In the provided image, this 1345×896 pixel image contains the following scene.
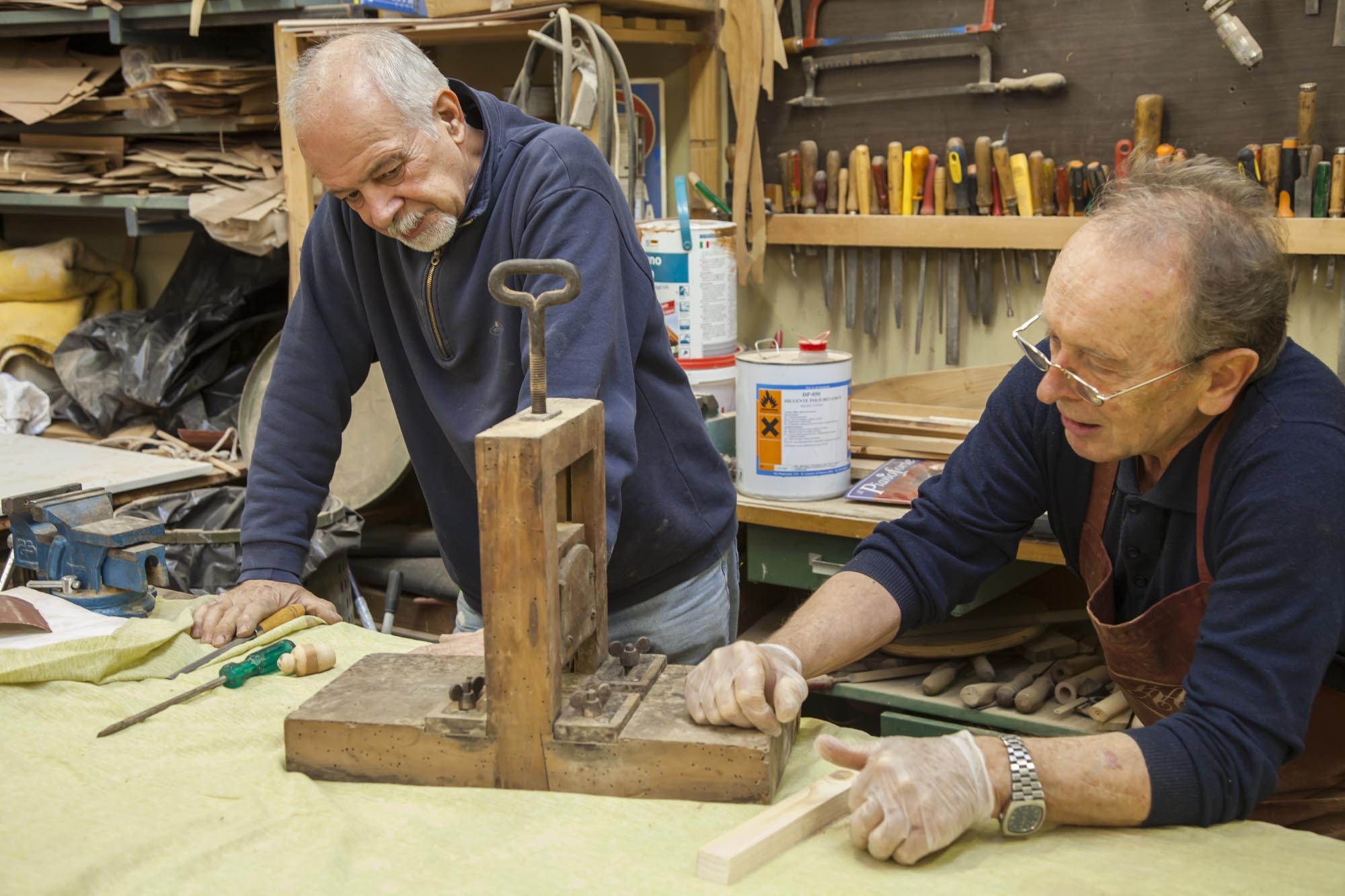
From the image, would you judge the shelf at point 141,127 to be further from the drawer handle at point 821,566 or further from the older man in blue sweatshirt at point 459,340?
the drawer handle at point 821,566

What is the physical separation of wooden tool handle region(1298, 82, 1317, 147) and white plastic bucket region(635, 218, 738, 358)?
1349 mm

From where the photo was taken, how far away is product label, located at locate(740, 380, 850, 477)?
2.76 meters

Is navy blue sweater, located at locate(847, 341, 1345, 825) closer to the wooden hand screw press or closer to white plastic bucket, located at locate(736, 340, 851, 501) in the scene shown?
the wooden hand screw press

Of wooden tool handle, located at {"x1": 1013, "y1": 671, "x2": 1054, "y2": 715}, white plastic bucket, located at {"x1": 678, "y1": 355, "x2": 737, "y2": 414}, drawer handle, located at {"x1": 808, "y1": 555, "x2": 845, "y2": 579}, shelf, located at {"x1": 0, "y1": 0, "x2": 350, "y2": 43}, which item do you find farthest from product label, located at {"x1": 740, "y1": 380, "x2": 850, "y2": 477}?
shelf, located at {"x1": 0, "y1": 0, "x2": 350, "y2": 43}

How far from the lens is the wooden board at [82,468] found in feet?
10.1

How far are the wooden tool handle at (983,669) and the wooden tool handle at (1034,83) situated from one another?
→ 1.45 m

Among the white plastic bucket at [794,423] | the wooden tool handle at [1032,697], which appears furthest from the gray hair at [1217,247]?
the wooden tool handle at [1032,697]

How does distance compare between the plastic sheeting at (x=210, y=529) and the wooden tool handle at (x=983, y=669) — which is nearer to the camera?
the wooden tool handle at (x=983, y=669)

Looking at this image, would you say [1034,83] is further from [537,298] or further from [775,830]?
[775,830]

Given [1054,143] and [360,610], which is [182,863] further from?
[1054,143]

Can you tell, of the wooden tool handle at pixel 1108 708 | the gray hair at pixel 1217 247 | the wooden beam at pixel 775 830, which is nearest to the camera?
the wooden beam at pixel 775 830

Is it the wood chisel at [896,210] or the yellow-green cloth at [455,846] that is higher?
the wood chisel at [896,210]

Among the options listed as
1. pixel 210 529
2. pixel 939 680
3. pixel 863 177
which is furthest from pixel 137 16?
pixel 939 680

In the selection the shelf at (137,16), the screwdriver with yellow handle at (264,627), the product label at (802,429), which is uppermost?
the shelf at (137,16)
